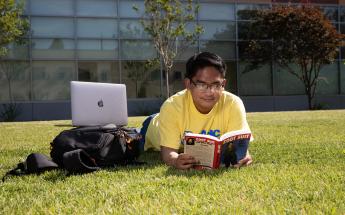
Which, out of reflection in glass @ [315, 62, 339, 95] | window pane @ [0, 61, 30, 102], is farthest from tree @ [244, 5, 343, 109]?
window pane @ [0, 61, 30, 102]

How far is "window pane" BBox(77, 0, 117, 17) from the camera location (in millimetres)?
19625

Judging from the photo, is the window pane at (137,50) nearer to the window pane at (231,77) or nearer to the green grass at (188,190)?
the window pane at (231,77)

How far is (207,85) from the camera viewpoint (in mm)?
3604

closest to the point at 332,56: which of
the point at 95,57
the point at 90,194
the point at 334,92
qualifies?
the point at 334,92

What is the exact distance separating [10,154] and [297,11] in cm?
1808

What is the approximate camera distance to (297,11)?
2069cm

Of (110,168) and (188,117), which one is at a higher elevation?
(188,117)

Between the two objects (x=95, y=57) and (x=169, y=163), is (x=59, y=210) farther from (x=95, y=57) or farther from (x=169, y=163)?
(x=95, y=57)

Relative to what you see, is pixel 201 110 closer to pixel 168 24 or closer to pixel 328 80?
pixel 168 24

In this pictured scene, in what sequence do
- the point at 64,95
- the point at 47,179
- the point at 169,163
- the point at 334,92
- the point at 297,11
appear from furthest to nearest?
the point at 334,92 → the point at 297,11 → the point at 64,95 → the point at 169,163 → the point at 47,179

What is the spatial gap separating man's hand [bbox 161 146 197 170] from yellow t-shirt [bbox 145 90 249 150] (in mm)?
53

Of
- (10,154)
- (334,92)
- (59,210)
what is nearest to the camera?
(59,210)

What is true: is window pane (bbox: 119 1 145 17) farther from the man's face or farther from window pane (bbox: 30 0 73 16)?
the man's face

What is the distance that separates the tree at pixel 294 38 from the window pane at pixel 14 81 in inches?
395
